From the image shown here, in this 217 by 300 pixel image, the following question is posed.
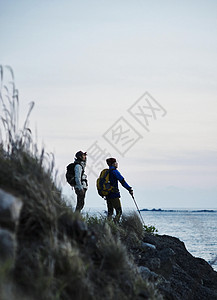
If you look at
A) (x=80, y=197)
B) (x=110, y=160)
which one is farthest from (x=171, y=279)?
(x=110, y=160)

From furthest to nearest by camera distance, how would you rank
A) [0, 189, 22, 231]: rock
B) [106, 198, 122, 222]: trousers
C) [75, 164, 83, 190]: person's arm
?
[106, 198, 122, 222]: trousers → [75, 164, 83, 190]: person's arm → [0, 189, 22, 231]: rock

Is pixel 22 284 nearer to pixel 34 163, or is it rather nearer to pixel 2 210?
pixel 2 210

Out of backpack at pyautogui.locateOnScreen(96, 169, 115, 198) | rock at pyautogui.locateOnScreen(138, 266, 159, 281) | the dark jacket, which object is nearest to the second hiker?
backpack at pyautogui.locateOnScreen(96, 169, 115, 198)

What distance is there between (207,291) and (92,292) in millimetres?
5017

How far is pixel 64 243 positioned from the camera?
5328 millimetres

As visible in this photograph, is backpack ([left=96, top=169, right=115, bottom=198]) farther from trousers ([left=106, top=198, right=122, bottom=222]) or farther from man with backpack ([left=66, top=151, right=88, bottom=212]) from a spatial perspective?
man with backpack ([left=66, top=151, right=88, bottom=212])

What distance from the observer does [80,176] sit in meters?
10.9

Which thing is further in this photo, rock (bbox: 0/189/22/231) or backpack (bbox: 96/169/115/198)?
backpack (bbox: 96/169/115/198)

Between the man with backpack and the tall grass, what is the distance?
4113mm

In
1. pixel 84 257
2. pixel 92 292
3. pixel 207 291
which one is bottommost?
pixel 207 291

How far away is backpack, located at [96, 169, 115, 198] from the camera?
1170 centimetres

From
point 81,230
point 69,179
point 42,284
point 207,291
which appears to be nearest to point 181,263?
point 207,291

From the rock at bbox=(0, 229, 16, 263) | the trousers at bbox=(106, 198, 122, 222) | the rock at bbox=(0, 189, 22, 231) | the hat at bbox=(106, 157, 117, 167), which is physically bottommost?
the rock at bbox=(0, 229, 16, 263)

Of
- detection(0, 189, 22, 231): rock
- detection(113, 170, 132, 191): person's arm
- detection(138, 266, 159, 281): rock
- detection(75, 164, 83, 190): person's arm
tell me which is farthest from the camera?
detection(113, 170, 132, 191): person's arm
